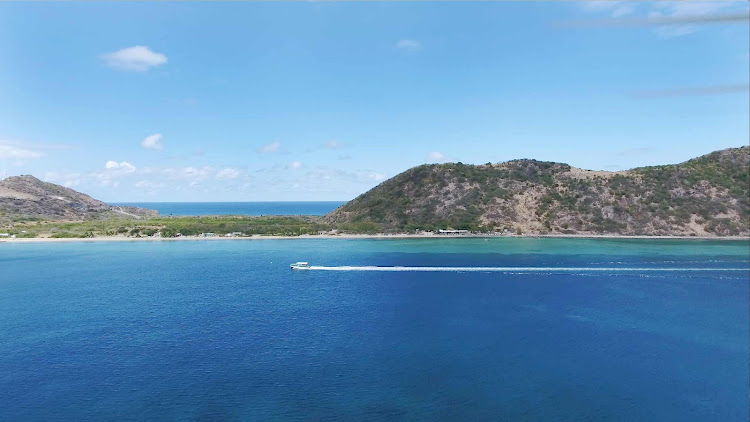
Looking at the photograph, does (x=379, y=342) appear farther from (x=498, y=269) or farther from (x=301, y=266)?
(x=498, y=269)

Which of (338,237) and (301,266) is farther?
(338,237)

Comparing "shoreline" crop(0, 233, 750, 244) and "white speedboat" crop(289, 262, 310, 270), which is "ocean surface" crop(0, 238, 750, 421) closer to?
"white speedboat" crop(289, 262, 310, 270)

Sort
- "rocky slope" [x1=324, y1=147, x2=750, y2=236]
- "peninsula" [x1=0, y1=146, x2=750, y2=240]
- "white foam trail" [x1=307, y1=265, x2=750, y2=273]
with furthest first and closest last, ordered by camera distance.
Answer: "peninsula" [x1=0, y1=146, x2=750, y2=240] → "rocky slope" [x1=324, y1=147, x2=750, y2=236] → "white foam trail" [x1=307, y1=265, x2=750, y2=273]

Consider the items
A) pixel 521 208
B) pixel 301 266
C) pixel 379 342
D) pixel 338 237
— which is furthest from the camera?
pixel 521 208

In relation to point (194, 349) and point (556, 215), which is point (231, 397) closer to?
point (194, 349)

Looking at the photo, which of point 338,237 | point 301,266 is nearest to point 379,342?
point 301,266

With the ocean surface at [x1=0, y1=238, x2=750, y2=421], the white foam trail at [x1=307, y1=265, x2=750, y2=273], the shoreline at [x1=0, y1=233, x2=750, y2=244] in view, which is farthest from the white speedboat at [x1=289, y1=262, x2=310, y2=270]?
the shoreline at [x1=0, y1=233, x2=750, y2=244]

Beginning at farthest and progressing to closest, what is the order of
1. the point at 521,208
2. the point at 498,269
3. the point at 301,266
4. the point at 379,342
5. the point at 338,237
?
1. the point at 521,208
2. the point at 338,237
3. the point at 301,266
4. the point at 498,269
5. the point at 379,342
